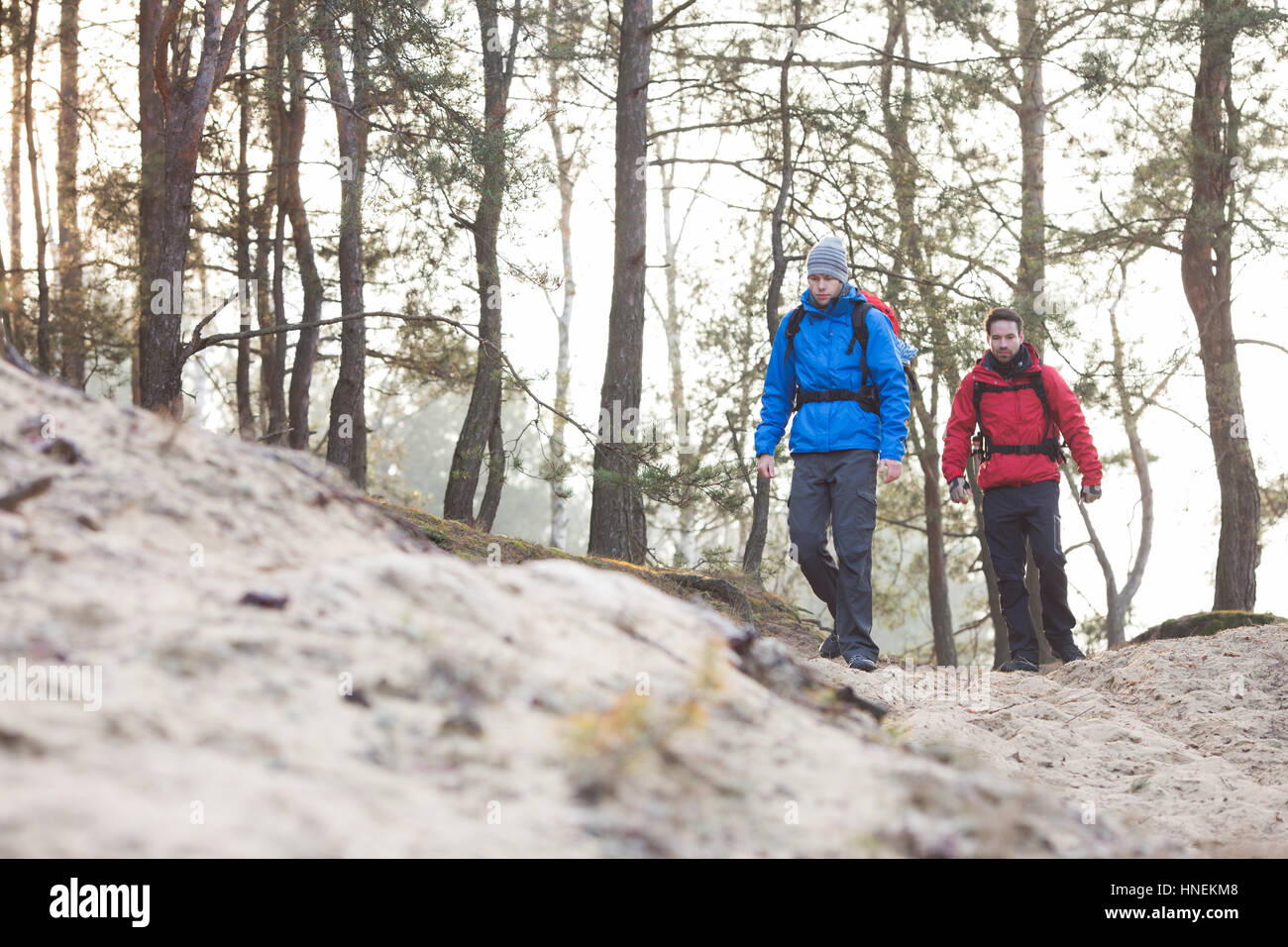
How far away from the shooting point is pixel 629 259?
1159 centimetres

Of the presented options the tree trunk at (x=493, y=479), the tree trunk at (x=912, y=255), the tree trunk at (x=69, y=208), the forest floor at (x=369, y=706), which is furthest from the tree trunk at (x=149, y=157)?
the forest floor at (x=369, y=706)

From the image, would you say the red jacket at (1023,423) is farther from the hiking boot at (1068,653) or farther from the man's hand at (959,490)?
the hiking boot at (1068,653)

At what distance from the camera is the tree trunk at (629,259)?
11.0 meters

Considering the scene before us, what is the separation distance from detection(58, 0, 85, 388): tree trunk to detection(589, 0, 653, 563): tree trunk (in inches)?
341

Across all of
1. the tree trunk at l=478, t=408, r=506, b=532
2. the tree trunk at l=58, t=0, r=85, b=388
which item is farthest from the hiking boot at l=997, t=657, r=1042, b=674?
the tree trunk at l=58, t=0, r=85, b=388

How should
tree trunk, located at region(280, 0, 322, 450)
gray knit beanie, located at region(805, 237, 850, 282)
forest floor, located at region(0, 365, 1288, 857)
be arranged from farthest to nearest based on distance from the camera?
tree trunk, located at region(280, 0, 322, 450)
gray knit beanie, located at region(805, 237, 850, 282)
forest floor, located at region(0, 365, 1288, 857)

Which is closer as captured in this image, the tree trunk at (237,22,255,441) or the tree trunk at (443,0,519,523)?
Answer: the tree trunk at (443,0,519,523)

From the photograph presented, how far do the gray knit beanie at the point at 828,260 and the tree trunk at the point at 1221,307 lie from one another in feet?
30.4

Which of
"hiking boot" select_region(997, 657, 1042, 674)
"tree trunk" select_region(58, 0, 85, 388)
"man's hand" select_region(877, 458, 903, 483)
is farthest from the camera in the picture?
"tree trunk" select_region(58, 0, 85, 388)

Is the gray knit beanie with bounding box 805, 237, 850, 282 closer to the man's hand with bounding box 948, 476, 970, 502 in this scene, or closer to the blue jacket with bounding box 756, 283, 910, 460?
the blue jacket with bounding box 756, 283, 910, 460

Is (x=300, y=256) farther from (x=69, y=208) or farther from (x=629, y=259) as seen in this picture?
(x=629, y=259)

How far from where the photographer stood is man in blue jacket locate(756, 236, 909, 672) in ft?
19.9
